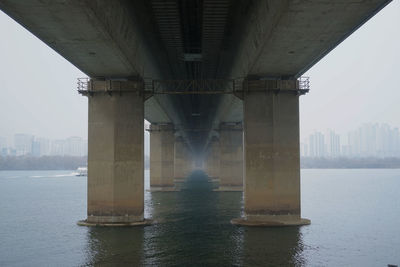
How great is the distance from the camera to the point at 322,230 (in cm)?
3159

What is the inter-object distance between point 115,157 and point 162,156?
39143 millimetres

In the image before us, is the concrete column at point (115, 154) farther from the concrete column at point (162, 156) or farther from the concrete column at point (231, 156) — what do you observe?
the concrete column at point (162, 156)

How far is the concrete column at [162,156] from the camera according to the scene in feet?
234

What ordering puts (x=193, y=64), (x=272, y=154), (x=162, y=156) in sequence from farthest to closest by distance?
1. (x=162, y=156)
2. (x=193, y=64)
3. (x=272, y=154)

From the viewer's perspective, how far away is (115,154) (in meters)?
32.5

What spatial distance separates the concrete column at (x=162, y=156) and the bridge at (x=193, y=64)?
2743 centimetres

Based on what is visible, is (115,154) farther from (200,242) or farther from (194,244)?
(194,244)

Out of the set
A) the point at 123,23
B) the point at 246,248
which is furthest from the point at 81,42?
the point at 246,248

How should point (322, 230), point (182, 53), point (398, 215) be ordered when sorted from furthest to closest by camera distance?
point (398, 215)
point (182, 53)
point (322, 230)

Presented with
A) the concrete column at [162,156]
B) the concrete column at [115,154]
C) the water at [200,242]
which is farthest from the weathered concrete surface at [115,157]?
the concrete column at [162,156]

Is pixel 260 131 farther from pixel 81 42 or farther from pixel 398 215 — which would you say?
pixel 398 215

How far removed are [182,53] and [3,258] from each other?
758 inches

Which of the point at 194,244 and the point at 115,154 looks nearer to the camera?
the point at 194,244

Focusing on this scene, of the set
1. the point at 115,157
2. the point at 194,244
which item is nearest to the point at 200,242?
the point at 194,244
